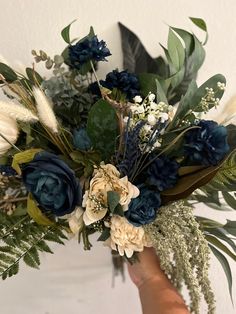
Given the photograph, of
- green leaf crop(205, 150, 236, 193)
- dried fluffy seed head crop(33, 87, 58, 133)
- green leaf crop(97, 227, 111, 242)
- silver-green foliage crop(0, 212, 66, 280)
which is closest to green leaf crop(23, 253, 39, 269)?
silver-green foliage crop(0, 212, 66, 280)

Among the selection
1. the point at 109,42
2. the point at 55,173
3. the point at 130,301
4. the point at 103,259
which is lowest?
the point at 130,301

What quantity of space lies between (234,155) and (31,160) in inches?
12.5

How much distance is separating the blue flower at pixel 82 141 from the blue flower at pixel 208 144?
0.52 ft

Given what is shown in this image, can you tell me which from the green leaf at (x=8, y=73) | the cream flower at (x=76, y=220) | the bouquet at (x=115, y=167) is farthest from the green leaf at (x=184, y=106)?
the green leaf at (x=8, y=73)

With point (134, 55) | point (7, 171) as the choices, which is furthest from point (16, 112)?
point (134, 55)

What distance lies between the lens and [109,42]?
0.90m

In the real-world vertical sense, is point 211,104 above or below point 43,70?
below

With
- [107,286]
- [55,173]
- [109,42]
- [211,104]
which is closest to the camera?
[55,173]

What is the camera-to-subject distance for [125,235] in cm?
66

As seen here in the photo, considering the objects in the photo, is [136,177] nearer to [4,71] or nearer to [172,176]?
[172,176]

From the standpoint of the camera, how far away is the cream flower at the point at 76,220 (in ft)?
2.18

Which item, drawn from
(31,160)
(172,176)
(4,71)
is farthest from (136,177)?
(4,71)

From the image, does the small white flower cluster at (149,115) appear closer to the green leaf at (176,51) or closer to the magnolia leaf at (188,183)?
the magnolia leaf at (188,183)

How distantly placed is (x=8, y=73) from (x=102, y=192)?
0.31 meters
